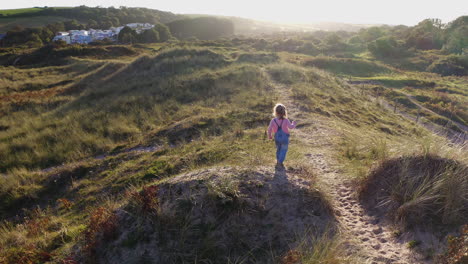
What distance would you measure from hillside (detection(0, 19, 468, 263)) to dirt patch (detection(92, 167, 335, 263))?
0.07 ft

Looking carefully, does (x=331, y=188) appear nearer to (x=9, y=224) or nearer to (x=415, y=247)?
(x=415, y=247)

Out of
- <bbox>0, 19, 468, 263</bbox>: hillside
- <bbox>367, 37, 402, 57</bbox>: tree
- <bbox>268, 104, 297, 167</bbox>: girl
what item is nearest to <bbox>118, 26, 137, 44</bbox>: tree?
<bbox>0, 19, 468, 263</bbox>: hillside

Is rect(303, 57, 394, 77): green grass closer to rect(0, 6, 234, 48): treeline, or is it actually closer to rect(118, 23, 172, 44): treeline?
rect(118, 23, 172, 44): treeline

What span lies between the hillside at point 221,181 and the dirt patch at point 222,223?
20 mm

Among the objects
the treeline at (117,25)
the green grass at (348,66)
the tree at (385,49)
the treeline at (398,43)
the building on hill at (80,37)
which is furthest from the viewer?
the building on hill at (80,37)

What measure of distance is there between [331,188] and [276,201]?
5.28 feet

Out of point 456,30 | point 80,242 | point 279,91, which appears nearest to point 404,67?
point 456,30

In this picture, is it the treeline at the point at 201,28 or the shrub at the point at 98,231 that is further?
the treeline at the point at 201,28

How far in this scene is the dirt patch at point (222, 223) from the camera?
3.85 meters

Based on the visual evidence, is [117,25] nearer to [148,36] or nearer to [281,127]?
[148,36]

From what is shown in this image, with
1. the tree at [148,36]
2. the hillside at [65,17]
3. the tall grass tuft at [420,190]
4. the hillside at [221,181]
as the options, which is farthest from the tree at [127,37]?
the tall grass tuft at [420,190]

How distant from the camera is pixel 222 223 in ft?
13.7

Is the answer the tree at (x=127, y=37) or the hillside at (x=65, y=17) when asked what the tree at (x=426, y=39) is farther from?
the hillside at (x=65, y=17)

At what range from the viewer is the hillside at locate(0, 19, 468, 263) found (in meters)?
3.86
